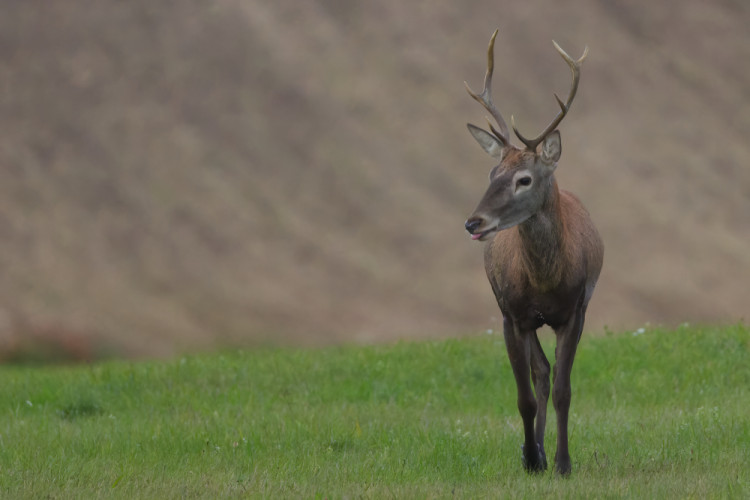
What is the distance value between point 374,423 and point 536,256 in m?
2.95

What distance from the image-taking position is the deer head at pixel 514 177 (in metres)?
7.56

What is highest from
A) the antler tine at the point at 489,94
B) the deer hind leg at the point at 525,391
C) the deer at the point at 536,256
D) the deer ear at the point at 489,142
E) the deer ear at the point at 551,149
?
the antler tine at the point at 489,94

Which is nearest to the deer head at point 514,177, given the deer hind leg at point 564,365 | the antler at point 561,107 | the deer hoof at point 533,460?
the antler at point 561,107

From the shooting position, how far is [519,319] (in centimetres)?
814

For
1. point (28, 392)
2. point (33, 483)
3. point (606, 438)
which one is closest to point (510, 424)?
point (606, 438)

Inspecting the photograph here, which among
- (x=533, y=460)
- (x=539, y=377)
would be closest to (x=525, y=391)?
(x=533, y=460)

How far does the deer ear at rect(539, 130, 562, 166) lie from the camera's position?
786 centimetres

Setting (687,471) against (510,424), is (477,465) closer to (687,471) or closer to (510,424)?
(687,471)

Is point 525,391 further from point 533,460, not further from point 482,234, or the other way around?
point 482,234

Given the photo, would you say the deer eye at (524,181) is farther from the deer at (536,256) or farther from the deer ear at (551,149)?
the deer ear at (551,149)

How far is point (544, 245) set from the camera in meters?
7.89

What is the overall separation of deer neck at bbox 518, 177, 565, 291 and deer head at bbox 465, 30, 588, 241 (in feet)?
0.25

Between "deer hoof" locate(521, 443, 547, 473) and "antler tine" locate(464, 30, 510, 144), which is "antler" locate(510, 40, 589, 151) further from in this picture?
"deer hoof" locate(521, 443, 547, 473)

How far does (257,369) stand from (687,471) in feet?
22.6
